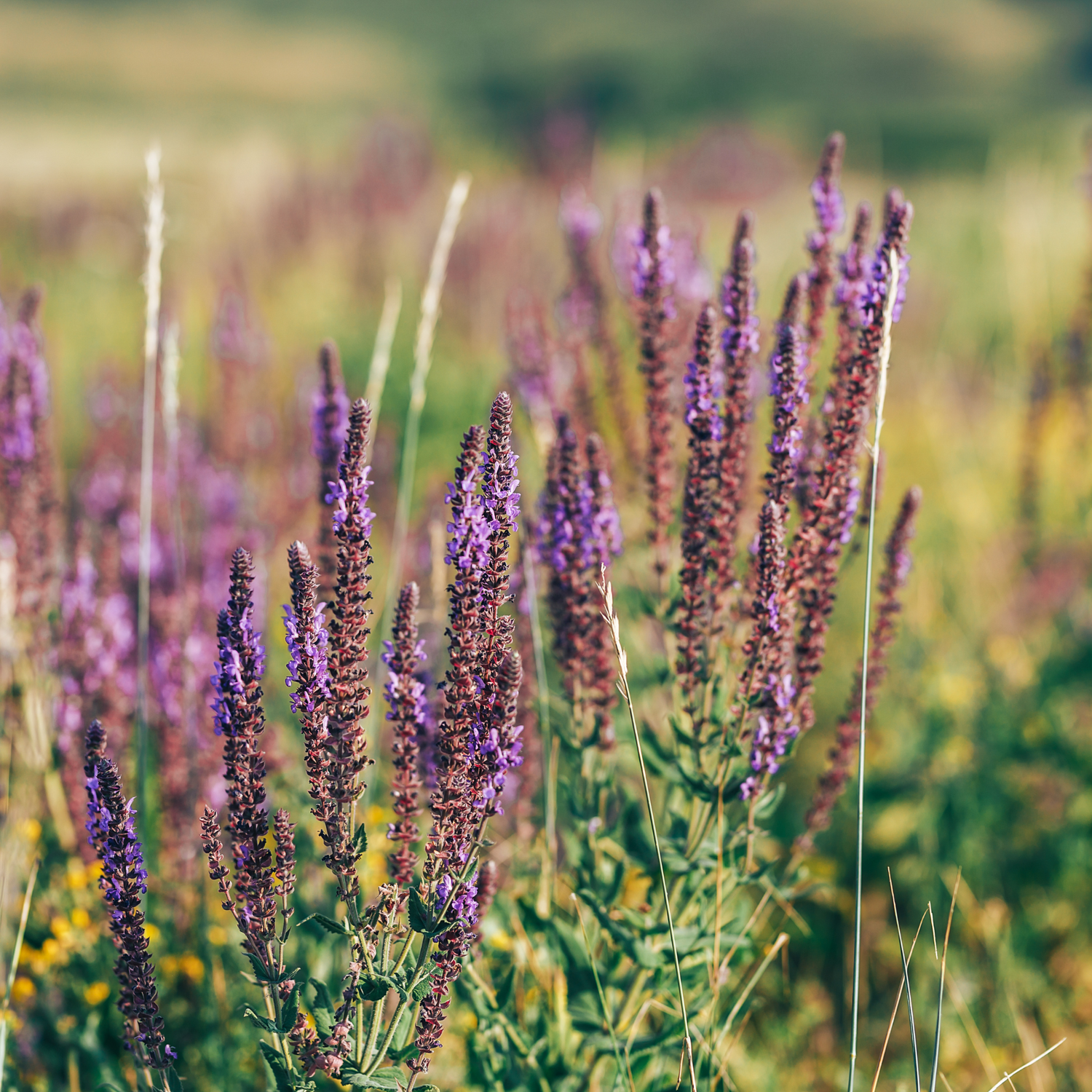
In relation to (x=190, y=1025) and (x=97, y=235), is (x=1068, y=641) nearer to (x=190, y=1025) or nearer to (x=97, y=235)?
(x=190, y=1025)

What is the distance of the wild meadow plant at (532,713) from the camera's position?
150 cm

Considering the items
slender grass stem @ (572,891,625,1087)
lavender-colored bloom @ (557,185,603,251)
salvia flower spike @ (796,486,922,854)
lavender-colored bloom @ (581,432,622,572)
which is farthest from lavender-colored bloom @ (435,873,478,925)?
lavender-colored bloom @ (557,185,603,251)

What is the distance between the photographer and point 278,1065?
1.56 m

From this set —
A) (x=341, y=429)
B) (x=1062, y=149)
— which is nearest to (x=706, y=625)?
(x=341, y=429)

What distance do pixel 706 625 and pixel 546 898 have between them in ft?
2.75

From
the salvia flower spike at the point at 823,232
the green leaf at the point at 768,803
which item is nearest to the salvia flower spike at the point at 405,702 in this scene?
the green leaf at the point at 768,803

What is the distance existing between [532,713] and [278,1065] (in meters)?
1.01

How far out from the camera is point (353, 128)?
62.2ft

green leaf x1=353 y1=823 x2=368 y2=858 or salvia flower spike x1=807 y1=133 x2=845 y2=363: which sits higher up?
salvia flower spike x1=807 y1=133 x2=845 y2=363

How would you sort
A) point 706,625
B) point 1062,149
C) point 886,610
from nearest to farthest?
point 706,625 < point 886,610 < point 1062,149

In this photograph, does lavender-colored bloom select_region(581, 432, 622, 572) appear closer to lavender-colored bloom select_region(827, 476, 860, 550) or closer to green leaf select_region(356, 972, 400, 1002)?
lavender-colored bloom select_region(827, 476, 860, 550)

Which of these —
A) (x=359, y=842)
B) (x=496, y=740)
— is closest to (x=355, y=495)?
(x=496, y=740)

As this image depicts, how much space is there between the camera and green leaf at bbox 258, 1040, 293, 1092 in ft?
5.07

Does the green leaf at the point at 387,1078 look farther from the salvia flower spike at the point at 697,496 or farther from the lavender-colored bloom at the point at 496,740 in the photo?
the salvia flower spike at the point at 697,496
